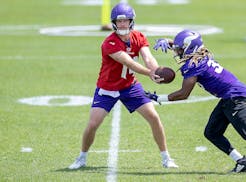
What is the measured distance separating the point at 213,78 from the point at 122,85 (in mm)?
1204

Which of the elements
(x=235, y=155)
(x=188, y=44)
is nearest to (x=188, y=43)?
(x=188, y=44)

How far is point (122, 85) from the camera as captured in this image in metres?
10.8

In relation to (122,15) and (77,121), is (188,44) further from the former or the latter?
(77,121)

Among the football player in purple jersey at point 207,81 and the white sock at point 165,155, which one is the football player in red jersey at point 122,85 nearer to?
the white sock at point 165,155

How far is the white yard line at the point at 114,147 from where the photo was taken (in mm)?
10304

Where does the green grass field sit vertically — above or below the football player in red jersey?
below

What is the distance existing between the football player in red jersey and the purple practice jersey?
71cm

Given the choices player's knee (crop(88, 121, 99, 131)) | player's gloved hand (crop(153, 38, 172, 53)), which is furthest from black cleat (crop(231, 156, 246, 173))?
player's knee (crop(88, 121, 99, 131))

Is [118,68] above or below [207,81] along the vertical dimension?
below

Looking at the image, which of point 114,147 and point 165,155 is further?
point 114,147

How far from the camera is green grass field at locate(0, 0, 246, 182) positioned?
10523mm

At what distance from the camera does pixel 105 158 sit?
37.2 feet

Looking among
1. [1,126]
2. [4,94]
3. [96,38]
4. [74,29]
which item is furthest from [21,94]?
[74,29]

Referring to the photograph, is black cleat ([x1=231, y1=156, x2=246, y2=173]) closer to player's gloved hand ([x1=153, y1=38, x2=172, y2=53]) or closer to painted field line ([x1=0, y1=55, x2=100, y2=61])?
player's gloved hand ([x1=153, y1=38, x2=172, y2=53])
